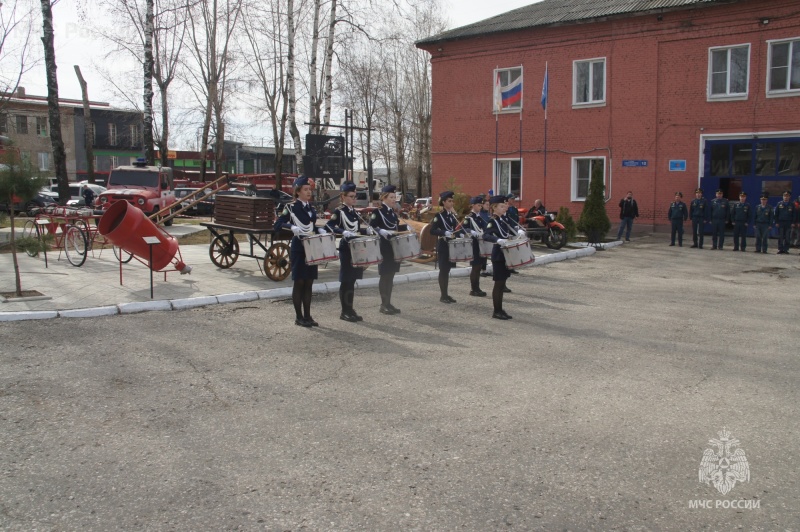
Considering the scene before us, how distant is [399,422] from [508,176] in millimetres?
24921

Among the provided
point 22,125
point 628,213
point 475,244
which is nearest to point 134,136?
point 22,125

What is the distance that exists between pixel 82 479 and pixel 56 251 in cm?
1409

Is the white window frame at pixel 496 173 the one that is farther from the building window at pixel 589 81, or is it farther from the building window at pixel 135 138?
the building window at pixel 135 138

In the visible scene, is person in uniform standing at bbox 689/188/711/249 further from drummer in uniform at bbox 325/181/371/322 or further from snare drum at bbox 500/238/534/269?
drummer in uniform at bbox 325/181/371/322

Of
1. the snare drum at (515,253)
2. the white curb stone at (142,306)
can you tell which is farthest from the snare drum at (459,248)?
the white curb stone at (142,306)

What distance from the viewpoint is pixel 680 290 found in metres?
13.3

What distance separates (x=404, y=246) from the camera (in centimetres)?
1094

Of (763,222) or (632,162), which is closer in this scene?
(763,222)

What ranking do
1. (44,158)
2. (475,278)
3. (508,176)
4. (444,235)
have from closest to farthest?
(444,235), (475,278), (508,176), (44,158)

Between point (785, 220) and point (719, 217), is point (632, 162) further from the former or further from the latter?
point (785, 220)

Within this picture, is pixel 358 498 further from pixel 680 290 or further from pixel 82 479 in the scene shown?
pixel 680 290

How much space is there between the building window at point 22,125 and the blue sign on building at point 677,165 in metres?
60.1

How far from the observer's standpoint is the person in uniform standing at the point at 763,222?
20047 millimetres

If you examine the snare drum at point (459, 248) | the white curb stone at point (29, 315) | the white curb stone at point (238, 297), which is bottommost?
the white curb stone at point (238, 297)
